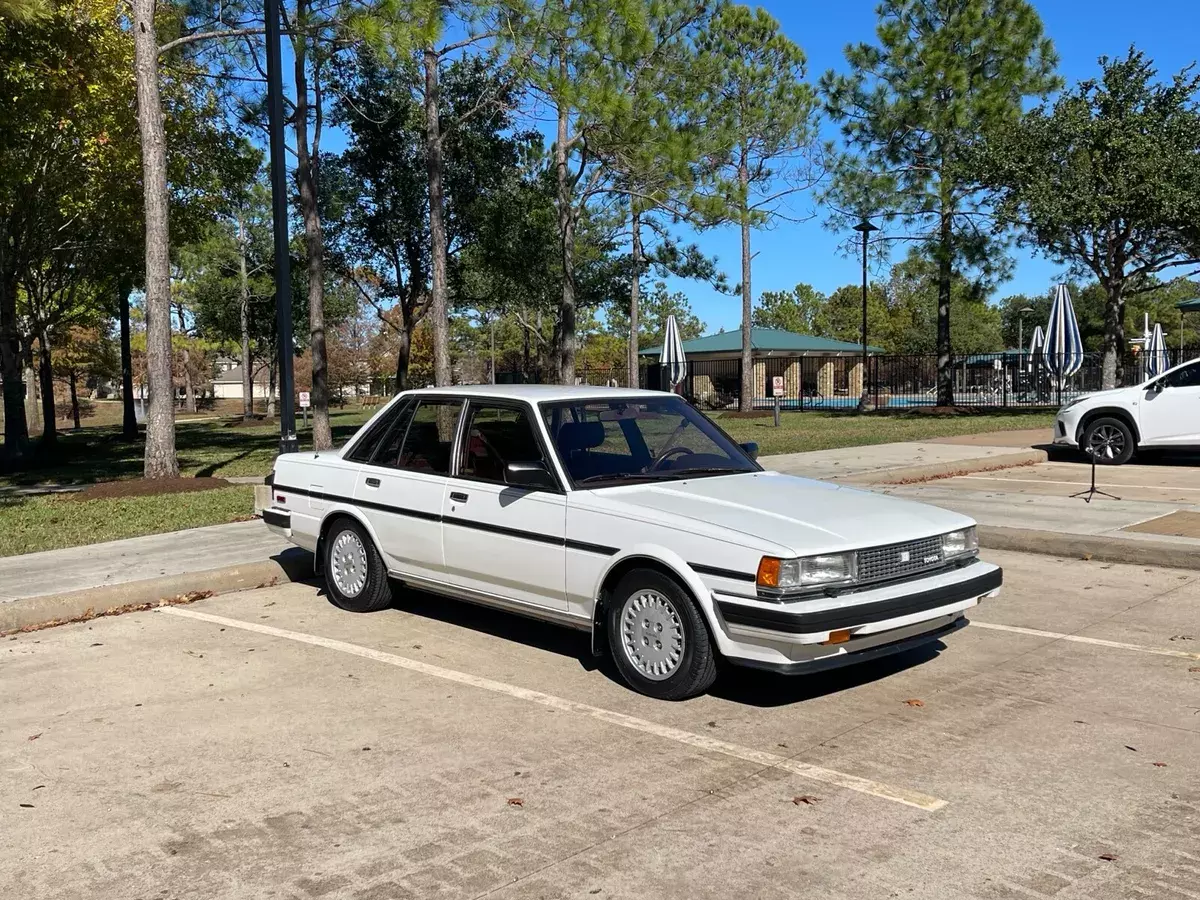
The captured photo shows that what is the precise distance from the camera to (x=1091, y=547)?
29.5 ft

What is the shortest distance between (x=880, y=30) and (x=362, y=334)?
59111 mm

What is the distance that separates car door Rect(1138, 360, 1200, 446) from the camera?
1459 centimetres

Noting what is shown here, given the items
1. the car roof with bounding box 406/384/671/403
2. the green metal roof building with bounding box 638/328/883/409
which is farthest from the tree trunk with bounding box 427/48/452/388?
the green metal roof building with bounding box 638/328/883/409

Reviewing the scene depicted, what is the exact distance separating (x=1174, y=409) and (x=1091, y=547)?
6996 mm

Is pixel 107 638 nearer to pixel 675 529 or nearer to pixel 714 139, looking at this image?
pixel 675 529

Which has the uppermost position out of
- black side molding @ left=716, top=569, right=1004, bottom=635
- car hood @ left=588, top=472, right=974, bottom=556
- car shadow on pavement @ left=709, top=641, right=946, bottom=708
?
car hood @ left=588, top=472, right=974, bottom=556

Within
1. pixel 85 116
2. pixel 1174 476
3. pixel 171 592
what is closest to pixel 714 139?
pixel 1174 476

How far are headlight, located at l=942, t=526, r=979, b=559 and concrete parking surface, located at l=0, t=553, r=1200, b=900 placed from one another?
2.28 ft

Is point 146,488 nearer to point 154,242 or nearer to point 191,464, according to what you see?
point 154,242

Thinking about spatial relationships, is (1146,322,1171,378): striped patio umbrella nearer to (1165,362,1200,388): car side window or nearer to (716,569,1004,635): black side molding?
(1165,362,1200,388): car side window

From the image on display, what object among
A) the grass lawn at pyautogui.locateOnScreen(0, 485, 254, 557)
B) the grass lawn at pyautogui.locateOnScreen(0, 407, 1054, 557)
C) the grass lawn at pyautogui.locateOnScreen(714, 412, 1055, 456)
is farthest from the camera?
the grass lawn at pyautogui.locateOnScreen(714, 412, 1055, 456)

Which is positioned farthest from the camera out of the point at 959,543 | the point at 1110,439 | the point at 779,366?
the point at 779,366

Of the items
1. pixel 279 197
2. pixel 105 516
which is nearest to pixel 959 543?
pixel 105 516

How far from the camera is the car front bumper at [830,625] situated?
474 centimetres
